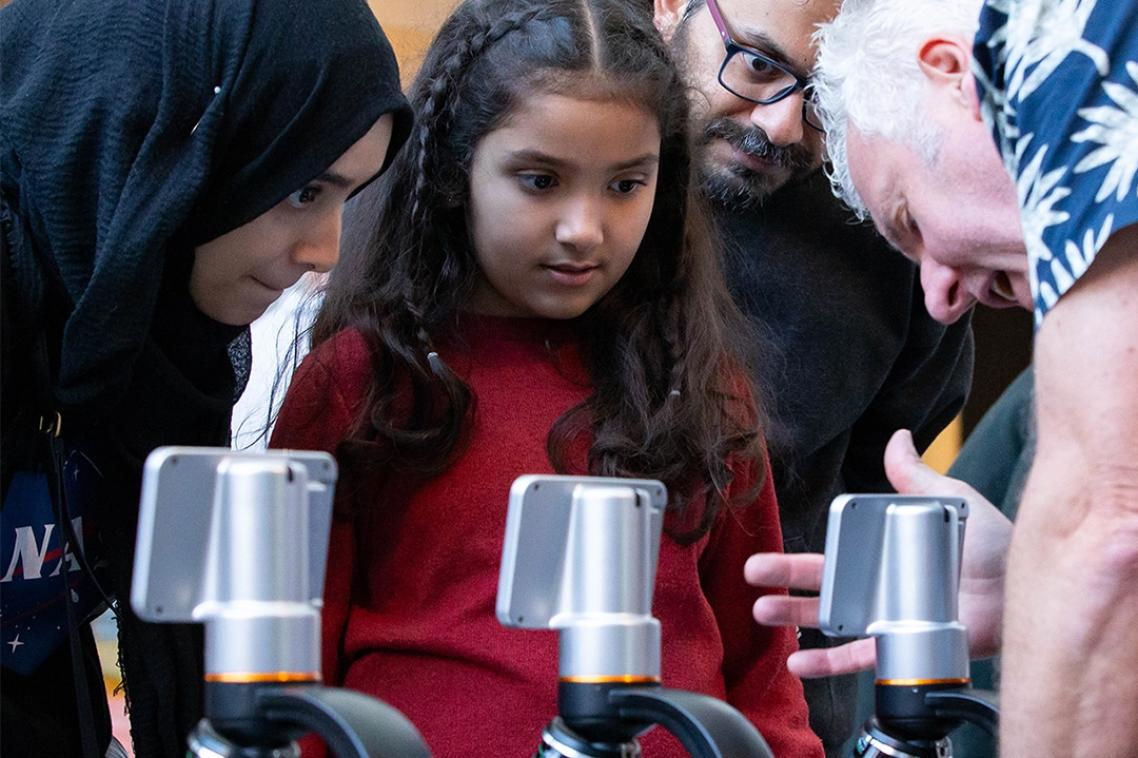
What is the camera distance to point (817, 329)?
155 centimetres

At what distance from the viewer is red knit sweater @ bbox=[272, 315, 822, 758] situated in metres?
1.21

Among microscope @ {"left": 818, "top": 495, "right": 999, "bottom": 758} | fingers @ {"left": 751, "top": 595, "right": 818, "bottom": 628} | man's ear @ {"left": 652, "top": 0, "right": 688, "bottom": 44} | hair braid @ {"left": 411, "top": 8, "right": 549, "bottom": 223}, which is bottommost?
fingers @ {"left": 751, "top": 595, "right": 818, "bottom": 628}

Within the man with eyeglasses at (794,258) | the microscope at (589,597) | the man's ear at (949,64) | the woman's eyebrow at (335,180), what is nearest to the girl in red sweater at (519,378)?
the man with eyeglasses at (794,258)

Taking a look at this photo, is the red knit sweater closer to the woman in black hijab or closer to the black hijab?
the woman in black hijab

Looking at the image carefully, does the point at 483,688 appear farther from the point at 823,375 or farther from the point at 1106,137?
the point at 1106,137

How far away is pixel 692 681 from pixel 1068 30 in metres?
0.62

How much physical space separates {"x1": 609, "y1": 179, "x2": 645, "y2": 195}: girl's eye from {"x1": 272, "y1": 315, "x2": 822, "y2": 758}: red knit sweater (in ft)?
0.47

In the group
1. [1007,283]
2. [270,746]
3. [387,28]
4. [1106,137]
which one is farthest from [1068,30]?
[387,28]

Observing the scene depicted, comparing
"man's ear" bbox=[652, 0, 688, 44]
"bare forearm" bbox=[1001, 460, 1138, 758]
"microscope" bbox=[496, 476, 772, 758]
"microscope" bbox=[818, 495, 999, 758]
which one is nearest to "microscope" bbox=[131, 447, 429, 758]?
"microscope" bbox=[496, 476, 772, 758]

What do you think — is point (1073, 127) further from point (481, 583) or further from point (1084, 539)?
point (481, 583)

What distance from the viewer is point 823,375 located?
1.54 m

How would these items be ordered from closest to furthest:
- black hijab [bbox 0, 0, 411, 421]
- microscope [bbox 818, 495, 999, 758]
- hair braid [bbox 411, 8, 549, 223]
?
microscope [bbox 818, 495, 999, 758] < black hijab [bbox 0, 0, 411, 421] < hair braid [bbox 411, 8, 549, 223]

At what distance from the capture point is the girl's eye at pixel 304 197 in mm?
1114

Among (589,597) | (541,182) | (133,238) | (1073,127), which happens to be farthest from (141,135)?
(1073,127)
